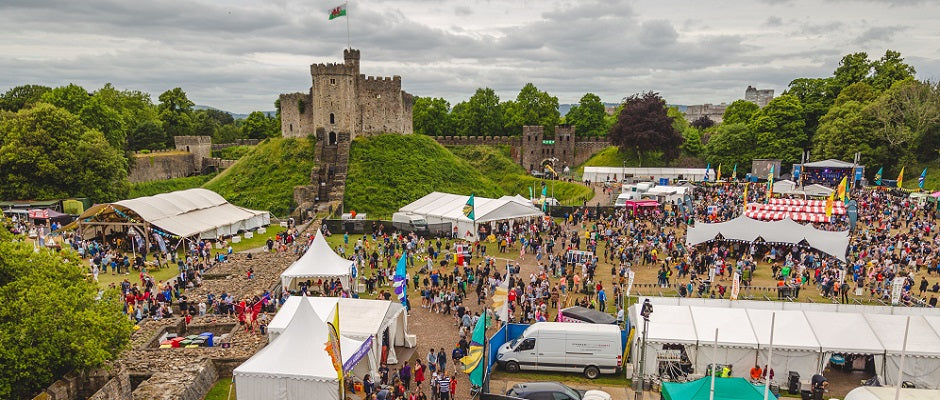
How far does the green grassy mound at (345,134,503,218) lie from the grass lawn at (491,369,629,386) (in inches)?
997

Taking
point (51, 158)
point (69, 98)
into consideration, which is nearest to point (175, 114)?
point (69, 98)

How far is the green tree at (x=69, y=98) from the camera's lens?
172 feet

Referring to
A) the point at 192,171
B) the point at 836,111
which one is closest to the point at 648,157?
the point at 836,111

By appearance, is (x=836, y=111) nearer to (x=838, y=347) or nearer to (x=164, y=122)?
(x=838, y=347)

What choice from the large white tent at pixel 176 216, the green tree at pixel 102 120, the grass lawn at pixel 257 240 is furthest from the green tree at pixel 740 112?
the green tree at pixel 102 120

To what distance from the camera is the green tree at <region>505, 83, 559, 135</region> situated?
73188 millimetres

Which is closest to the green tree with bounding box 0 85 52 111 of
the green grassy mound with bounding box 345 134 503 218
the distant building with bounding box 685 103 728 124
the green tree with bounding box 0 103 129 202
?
the green tree with bounding box 0 103 129 202

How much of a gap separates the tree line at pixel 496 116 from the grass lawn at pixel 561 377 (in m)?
59.4

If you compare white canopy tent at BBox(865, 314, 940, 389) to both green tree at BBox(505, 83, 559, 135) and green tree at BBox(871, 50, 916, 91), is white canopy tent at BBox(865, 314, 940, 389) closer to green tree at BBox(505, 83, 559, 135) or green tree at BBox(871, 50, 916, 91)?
green tree at BBox(871, 50, 916, 91)

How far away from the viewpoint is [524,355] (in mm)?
14922

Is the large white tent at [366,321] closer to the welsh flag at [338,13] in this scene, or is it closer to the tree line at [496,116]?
the welsh flag at [338,13]

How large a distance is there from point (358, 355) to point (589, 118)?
6646 centimetres

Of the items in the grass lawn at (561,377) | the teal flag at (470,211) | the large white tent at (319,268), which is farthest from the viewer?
the teal flag at (470,211)

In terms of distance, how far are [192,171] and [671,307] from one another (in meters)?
58.9
